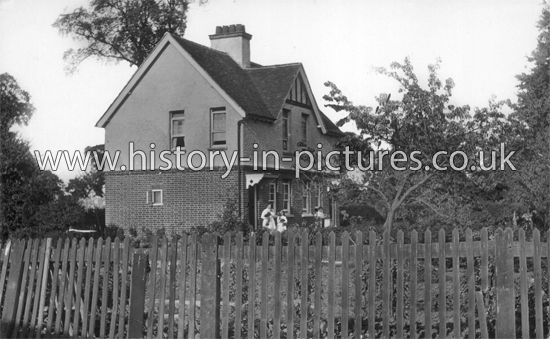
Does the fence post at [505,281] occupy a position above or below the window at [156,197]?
below

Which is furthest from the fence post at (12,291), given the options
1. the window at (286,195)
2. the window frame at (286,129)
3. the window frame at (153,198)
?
the window frame at (286,129)

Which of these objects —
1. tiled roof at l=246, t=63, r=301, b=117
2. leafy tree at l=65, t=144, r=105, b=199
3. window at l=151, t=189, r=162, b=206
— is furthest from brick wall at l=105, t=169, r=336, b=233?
leafy tree at l=65, t=144, r=105, b=199

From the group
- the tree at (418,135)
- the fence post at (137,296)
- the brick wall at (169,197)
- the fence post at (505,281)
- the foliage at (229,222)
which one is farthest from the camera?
the brick wall at (169,197)

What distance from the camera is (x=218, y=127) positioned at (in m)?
27.1

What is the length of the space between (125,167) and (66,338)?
20.5 meters

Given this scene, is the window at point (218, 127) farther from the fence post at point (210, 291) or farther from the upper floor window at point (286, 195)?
the fence post at point (210, 291)

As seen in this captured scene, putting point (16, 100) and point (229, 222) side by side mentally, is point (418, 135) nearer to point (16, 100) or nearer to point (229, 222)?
point (229, 222)

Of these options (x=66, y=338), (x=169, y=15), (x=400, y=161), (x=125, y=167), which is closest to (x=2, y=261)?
(x=66, y=338)

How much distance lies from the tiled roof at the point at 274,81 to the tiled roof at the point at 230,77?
0.30 m

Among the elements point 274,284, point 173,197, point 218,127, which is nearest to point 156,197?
point 173,197

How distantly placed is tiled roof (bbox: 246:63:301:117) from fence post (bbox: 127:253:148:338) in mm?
20606

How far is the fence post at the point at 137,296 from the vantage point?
8.36 m

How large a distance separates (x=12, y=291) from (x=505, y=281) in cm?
652

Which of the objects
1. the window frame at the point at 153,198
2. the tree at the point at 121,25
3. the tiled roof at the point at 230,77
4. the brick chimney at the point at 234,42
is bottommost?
the window frame at the point at 153,198
